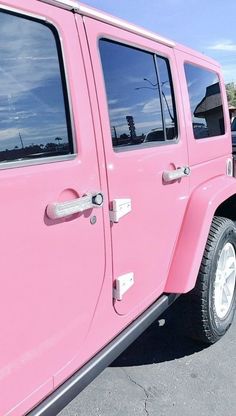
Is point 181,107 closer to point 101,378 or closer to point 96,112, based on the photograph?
point 96,112

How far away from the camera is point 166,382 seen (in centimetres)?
279

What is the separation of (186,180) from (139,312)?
877mm

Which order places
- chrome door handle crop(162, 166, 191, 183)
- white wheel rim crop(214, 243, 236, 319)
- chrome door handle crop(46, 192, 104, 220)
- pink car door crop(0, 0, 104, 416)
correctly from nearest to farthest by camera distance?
pink car door crop(0, 0, 104, 416), chrome door handle crop(46, 192, 104, 220), chrome door handle crop(162, 166, 191, 183), white wheel rim crop(214, 243, 236, 319)

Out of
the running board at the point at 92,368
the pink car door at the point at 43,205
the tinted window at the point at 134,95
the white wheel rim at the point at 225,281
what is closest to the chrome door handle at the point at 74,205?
the pink car door at the point at 43,205

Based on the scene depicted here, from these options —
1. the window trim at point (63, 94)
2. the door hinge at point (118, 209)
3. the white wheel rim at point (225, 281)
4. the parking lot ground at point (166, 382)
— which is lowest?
the parking lot ground at point (166, 382)

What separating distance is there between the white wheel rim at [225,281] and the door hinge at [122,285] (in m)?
1.19

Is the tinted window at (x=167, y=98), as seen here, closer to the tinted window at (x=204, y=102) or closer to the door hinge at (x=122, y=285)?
the tinted window at (x=204, y=102)

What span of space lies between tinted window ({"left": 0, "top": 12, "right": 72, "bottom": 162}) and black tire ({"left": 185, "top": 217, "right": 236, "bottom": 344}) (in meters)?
1.53

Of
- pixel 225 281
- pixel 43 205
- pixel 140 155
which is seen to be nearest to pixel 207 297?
pixel 225 281

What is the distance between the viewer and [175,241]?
2674 millimetres

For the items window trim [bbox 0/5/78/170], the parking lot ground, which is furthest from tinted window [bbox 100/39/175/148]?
the parking lot ground

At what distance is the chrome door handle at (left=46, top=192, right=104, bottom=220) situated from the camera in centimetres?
157

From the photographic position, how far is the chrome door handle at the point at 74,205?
1569 millimetres

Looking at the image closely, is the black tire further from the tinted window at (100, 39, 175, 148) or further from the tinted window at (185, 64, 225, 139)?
the tinted window at (100, 39, 175, 148)
